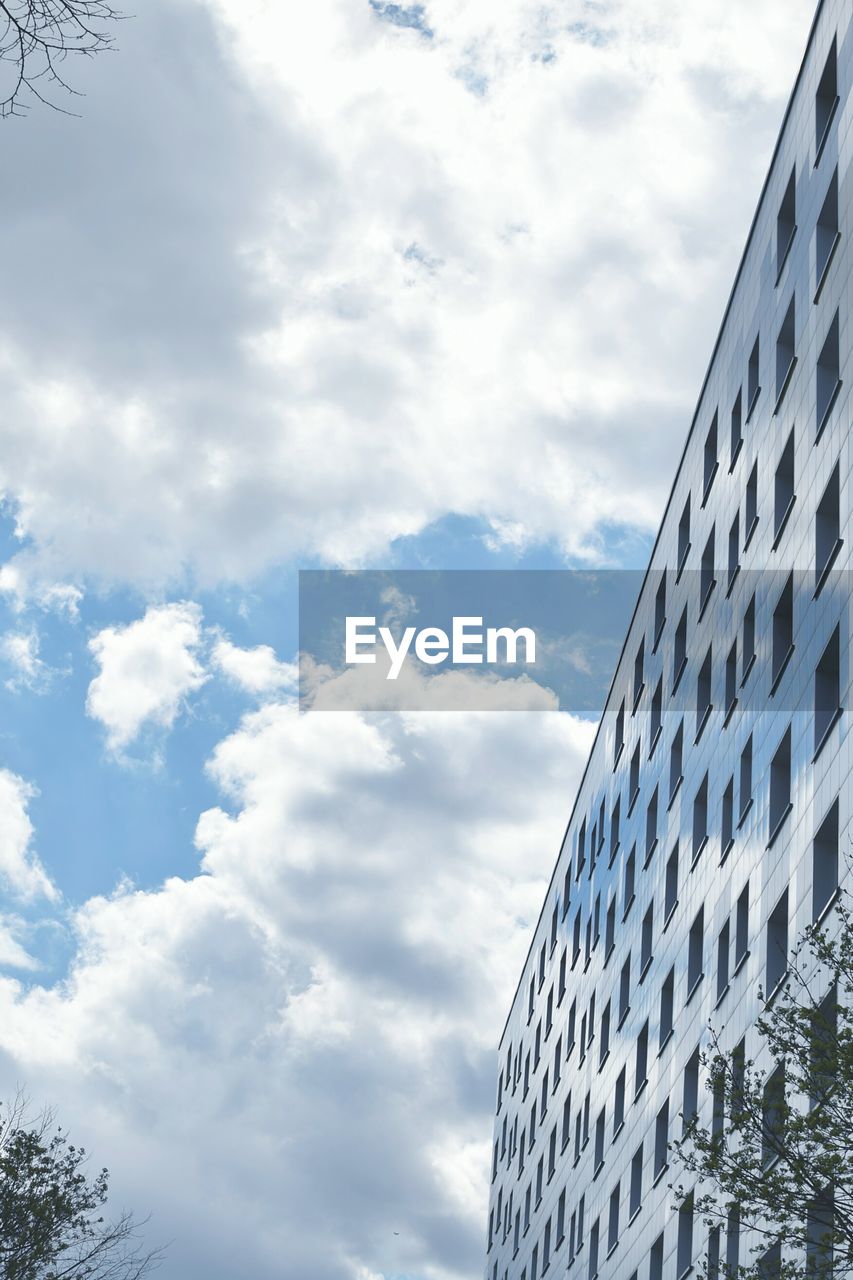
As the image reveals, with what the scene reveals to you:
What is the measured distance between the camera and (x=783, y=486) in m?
37.8

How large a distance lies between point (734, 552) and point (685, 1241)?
17.1 meters

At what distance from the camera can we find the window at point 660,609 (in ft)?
169

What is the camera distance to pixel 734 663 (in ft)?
133

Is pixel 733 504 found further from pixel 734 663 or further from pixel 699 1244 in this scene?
pixel 699 1244

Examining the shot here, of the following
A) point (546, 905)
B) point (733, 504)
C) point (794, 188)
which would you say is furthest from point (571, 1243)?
point (794, 188)

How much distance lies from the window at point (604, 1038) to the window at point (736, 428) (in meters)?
19.6

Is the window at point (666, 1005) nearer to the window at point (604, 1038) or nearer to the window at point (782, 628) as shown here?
the window at point (604, 1038)

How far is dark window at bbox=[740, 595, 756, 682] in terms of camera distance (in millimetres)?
38594

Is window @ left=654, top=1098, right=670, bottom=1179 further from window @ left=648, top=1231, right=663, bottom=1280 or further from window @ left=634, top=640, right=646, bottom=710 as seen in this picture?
window @ left=634, top=640, right=646, bottom=710

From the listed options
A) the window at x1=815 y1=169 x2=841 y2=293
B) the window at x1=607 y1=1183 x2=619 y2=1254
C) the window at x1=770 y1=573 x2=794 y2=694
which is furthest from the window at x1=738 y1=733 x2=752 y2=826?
the window at x1=607 y1=1183 x2=619 y2=1254

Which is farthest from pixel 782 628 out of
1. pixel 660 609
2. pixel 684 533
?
pixel 660 609

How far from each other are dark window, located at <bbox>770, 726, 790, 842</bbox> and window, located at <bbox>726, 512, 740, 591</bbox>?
7.65 m

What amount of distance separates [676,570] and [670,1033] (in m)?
14.3

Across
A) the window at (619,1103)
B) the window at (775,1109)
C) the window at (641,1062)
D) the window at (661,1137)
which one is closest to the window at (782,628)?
the window at (661,1137)
